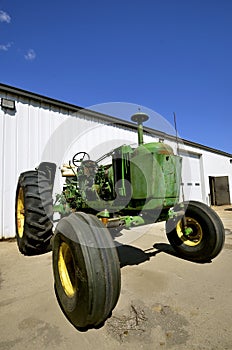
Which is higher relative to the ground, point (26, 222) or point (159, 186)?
point (159, 186)

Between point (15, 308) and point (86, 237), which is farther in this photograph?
point (15, 308)

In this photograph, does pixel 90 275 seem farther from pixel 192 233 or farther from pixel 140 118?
pixel 192 233

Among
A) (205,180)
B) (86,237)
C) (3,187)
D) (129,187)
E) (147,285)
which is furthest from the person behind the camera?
(205,180)

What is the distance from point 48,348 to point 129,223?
4.85 ft

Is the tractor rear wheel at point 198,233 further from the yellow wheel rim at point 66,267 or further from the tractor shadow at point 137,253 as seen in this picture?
the yellow wheel rim at point 66,267

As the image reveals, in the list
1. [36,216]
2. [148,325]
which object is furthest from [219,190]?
[148,325]

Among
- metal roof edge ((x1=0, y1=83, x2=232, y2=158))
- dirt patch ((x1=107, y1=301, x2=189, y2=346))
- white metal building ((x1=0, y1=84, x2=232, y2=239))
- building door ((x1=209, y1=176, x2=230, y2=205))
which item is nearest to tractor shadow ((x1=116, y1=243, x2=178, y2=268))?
dirt patch ((x1=107, y1=301, x2=189, y2=346))

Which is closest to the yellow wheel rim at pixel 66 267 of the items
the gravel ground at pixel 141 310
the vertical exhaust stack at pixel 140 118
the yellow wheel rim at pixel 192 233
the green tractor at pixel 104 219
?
the green tractor at pixel 104 219

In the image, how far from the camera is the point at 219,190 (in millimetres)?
13336

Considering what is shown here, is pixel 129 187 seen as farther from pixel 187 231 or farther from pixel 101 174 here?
pixel 187 231

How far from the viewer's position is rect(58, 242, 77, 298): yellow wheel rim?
84.6 inches

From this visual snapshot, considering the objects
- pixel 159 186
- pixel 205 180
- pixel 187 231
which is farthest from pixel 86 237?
Answer: pixel 205 180

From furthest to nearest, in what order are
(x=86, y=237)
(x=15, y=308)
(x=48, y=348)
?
(x=15, y=308), (x=86, y=237), (x=48, y=348)

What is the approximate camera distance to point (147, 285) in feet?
8.49
